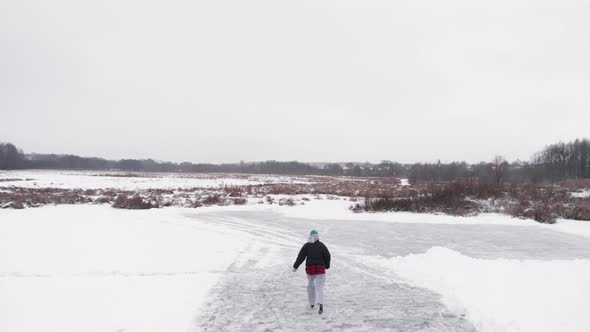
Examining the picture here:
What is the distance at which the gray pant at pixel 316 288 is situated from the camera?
5582 millimetres

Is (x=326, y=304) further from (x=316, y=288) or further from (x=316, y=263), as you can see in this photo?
(x=316, y=263)

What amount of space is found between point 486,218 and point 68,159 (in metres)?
149

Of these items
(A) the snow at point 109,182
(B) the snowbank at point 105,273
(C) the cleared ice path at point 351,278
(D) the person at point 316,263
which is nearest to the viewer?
(B) the snowbank at point 105,273

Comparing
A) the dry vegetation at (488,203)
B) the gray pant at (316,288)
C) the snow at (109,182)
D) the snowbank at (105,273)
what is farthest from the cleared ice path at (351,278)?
the snow at (109,182)

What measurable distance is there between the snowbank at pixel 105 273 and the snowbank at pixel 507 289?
4611 mm

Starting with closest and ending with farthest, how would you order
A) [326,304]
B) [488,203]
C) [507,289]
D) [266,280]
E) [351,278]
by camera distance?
[326,304] → [507,289] → [266,280] → [351,278] → [488,203]

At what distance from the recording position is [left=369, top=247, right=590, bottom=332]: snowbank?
16.6 feet

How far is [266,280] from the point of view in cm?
745

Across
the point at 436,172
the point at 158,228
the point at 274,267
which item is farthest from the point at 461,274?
the point at 436,172

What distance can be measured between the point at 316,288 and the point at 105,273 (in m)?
4.79

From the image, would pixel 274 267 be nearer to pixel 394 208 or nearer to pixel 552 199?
pixel 394 208

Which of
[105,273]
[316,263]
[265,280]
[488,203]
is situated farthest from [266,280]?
[488,203]

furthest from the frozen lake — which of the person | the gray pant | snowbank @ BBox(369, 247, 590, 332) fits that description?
the person

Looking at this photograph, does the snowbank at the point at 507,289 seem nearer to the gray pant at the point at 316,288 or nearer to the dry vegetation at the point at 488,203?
the gray pant at the point at 316,288
